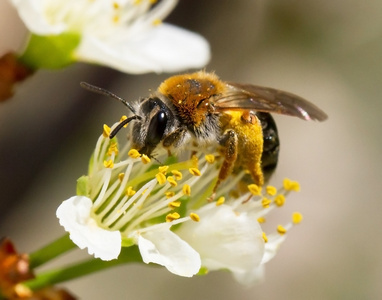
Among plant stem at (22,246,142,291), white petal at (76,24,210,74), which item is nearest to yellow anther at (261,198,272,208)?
plant stem at (22,246,142,291)

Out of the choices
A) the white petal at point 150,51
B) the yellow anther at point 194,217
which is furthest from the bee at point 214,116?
the white petal at point 150,51

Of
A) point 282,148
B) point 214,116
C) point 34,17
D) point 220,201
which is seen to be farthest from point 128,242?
point 282,148

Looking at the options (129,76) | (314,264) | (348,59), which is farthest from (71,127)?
(348,59)

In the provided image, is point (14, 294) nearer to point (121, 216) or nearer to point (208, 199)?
point (121, 216)

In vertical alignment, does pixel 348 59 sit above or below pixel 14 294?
above

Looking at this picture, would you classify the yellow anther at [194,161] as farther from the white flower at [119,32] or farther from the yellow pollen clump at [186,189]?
the white flower at [119,32]

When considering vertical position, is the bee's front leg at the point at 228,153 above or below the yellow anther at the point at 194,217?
above
